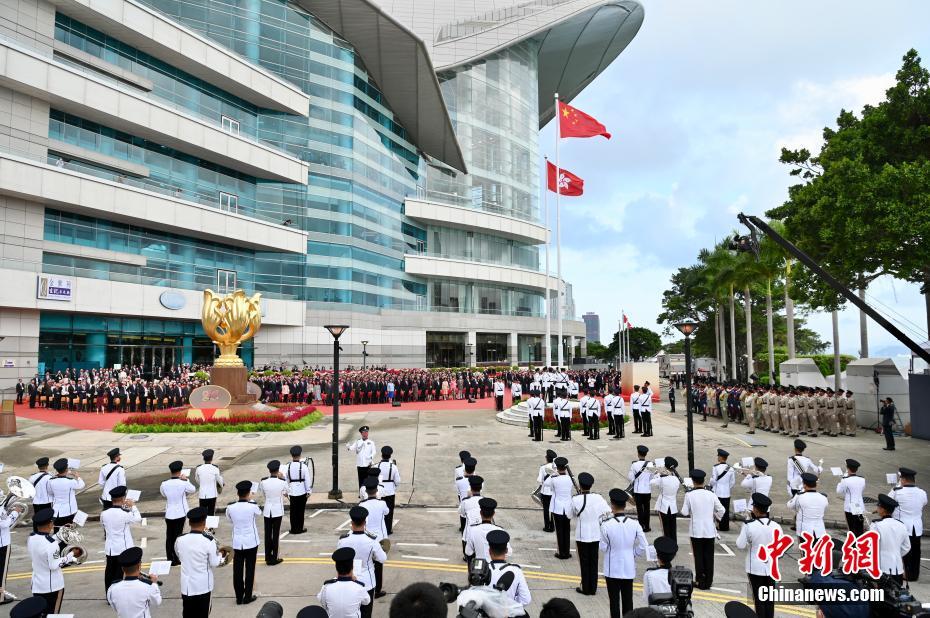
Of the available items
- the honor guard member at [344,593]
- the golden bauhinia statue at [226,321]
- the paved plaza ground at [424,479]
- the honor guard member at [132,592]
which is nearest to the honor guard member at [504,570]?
the honor guard member at [344,593]

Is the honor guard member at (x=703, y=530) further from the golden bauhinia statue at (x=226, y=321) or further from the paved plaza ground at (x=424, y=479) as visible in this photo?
the golden bauhinia statue at (x=226, y=321)

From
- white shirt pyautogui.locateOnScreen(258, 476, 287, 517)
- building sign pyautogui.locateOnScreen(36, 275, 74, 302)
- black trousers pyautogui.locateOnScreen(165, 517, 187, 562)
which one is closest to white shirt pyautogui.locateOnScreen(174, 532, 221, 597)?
white shirt pyautogui.locateOnScreen(258, 476, 287, 517)

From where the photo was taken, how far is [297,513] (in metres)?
10.6

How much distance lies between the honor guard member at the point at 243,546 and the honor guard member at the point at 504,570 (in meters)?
4.07

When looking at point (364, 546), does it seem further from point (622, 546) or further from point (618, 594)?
point (618, 594)

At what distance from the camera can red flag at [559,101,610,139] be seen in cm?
2777

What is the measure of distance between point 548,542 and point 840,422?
17928 millimetres

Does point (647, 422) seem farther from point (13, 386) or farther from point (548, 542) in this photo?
point (13, 386)

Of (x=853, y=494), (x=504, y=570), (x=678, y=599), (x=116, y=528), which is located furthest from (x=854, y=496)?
(x=116, y=528)

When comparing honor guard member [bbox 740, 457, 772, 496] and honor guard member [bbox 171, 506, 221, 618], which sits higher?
honor guard member [bbox 740, 457, 772, 496]

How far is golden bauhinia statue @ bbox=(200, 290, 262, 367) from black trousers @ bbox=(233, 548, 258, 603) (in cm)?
1895

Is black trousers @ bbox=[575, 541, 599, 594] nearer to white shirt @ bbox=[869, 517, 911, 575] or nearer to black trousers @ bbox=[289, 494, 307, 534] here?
white shirt @ bbox=[869, 517, 911, 575]

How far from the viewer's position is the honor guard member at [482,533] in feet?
21.9

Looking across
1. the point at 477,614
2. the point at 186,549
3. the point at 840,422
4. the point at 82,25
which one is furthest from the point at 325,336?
the point at 477,614
